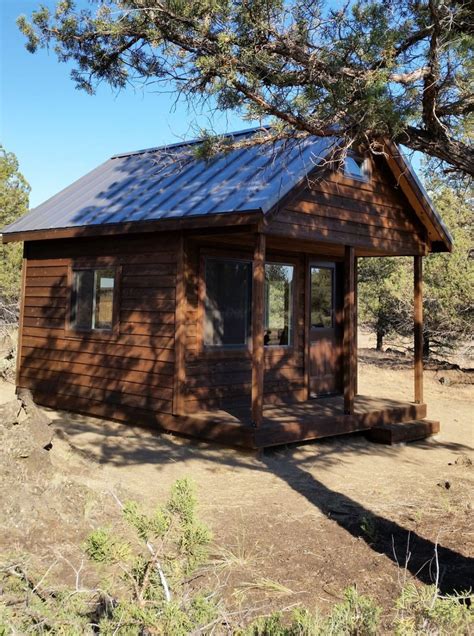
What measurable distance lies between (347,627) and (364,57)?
387cm

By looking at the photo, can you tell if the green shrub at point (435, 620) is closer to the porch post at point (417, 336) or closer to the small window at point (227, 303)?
the small window at point (227, 303)

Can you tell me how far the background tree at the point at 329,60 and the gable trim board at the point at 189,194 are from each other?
1.37 meters

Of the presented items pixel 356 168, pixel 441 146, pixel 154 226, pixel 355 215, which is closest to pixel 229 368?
pixel 154 226

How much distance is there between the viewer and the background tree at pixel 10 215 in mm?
17312

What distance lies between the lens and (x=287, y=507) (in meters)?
6.06

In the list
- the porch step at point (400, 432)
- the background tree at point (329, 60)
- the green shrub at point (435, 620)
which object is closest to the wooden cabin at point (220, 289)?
the porch step at point (400, 432)

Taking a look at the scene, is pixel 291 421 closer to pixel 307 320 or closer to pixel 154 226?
pixel 307 320

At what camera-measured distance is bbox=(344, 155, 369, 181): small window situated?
9.73 meters

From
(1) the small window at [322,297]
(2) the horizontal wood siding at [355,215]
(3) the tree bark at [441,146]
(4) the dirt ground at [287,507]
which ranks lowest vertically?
(4) the dirt ground at [287,507]

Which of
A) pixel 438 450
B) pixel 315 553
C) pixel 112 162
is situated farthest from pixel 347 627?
pixel 112 162

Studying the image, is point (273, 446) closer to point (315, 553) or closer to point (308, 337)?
point (308, 337)

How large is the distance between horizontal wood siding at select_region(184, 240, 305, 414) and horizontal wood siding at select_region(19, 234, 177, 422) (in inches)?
12.8

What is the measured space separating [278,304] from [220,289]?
4.80 feet

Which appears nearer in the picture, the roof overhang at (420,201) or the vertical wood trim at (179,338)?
the vertical wood trim at (179,338)
